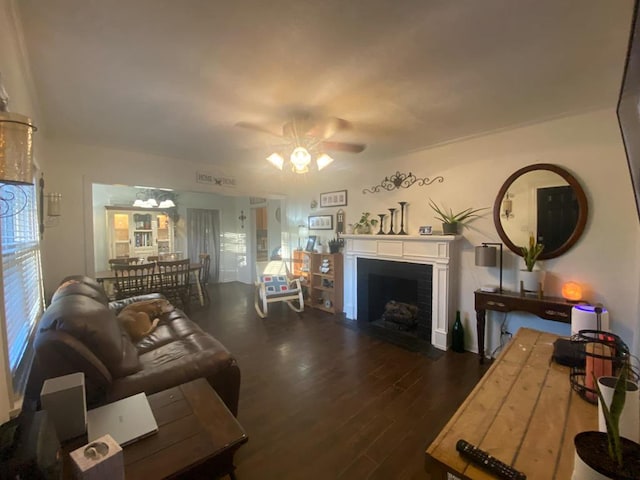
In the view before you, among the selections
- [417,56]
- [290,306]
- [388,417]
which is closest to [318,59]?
[417,56]

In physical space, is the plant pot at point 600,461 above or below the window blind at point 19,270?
below

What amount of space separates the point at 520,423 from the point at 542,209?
232 cm

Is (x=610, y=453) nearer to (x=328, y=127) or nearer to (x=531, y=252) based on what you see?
(x=531, y=252)

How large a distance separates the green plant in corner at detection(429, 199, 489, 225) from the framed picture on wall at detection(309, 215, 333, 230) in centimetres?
177

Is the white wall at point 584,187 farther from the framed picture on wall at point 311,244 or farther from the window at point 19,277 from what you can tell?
the window at point 19,277

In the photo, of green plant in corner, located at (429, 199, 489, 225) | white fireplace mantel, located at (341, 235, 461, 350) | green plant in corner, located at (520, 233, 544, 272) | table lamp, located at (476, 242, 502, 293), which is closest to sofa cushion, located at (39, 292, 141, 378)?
white fireplace mantel, located at (341, 235, 461, 350)

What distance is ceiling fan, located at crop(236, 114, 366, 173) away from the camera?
225 centimetres

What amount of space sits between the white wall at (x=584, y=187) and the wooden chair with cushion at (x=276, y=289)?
6.77ft

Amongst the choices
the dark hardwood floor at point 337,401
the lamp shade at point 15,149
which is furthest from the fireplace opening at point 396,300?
the lamp shade at point 15,149

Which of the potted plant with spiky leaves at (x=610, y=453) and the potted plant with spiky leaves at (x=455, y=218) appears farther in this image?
the potted plant with spiky leaves at (x=455, y=218)

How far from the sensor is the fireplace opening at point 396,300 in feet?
11.0

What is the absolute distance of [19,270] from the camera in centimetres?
174

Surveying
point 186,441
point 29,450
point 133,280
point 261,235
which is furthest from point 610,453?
point 261,235

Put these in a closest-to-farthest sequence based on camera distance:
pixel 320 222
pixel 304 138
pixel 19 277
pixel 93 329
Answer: pixel 93 329
pixel 19 277
pixel 304 138
pixel 320 222
